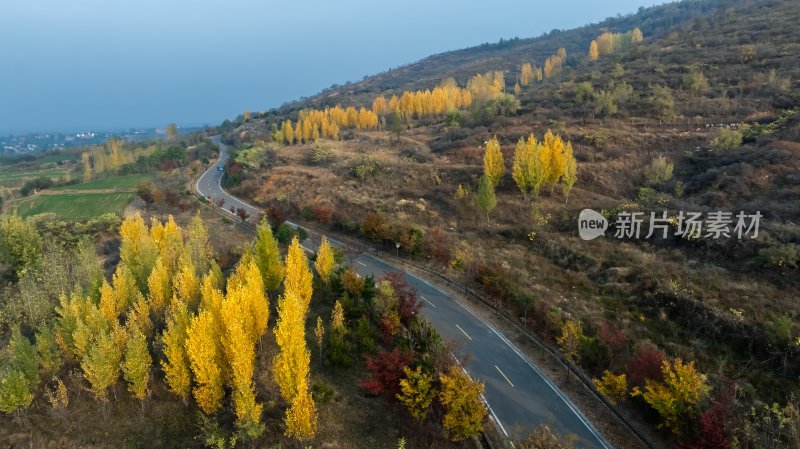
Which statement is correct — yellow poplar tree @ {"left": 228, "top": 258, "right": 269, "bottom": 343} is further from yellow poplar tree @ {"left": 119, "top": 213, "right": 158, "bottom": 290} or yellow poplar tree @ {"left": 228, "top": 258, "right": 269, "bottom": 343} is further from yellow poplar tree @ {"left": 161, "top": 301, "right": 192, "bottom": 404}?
yellow poplar tree @ {"left": 119, "top": 213, "right": 158, "bottom": 290}

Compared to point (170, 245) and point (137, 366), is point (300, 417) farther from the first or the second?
point (170, 245)

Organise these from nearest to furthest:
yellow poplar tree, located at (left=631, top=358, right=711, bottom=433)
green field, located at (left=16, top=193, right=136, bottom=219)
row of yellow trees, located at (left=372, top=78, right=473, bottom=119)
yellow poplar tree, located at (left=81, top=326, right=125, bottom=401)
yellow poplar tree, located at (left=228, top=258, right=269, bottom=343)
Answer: yellow poplar tree, located at (left=631, top=358, right=711, bottom=433)
yellow poplar tree, located at (left=81, top=326, right=125, bottom=401)
yellow poplar tree, located at (left=228, top=258, right=269, bottom=343)
green field, located at (left=16, top=193, right=136, bottom=219)
row of yellow trees, located at (left=372, top=78, right=473, bottom=119)

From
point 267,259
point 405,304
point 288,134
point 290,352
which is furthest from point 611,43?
point 290,352

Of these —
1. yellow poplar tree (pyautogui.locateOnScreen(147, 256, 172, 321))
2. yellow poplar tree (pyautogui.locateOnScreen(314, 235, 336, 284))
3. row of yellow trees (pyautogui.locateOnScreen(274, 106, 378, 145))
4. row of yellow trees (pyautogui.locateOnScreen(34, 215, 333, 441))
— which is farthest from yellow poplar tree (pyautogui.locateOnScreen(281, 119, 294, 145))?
yellow poplar tree (pyautogui.locateOnScreen(147, 256, 172, 321))

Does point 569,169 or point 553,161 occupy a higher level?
point 553,161

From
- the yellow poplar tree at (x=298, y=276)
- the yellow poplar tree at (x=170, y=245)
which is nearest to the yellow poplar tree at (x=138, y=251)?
the yellow poplar tree at (x=170, y=245)
